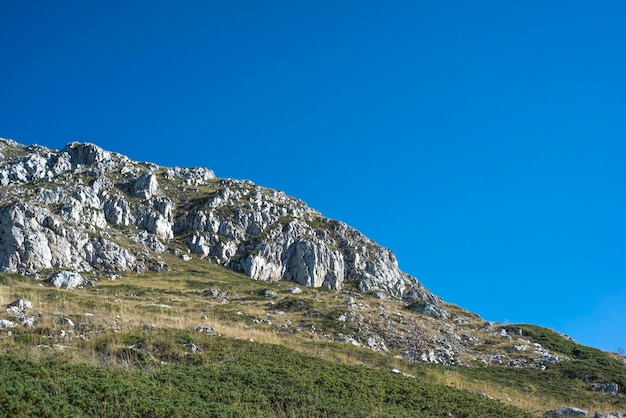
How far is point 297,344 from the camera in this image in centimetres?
2702

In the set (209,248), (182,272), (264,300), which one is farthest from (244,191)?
(264,300)

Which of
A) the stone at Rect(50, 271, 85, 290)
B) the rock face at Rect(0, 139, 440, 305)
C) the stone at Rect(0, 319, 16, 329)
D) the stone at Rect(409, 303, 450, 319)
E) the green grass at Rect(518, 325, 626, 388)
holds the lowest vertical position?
the stone at Rect(0, 319, 16, 329)

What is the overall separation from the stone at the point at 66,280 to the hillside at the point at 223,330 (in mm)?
201

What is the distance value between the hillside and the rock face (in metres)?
0.45

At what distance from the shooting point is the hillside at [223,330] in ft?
44.2

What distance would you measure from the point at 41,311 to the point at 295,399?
1340cm

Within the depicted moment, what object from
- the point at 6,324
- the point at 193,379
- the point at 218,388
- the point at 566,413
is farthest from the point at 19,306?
the point at 566,413

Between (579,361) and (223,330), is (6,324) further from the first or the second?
(579,361)

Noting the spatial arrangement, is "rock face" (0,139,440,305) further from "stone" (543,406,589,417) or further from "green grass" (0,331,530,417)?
"stone" (543,406,589,417)

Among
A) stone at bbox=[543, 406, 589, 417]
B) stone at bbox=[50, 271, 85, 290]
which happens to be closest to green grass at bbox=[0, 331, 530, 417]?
stone at bbox=[543, 406, 589, 417]

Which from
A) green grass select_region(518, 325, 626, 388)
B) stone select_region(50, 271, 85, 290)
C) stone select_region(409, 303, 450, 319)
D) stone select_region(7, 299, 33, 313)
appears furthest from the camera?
stone select_region(409, 303, 450, 319)

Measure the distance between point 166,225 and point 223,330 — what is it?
93.9 metres

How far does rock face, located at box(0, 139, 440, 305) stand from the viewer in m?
81.2

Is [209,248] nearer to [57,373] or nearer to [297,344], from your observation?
[297,344]
